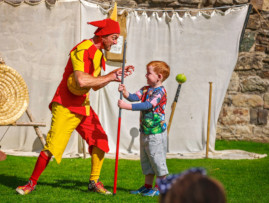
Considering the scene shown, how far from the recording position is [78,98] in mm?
3848

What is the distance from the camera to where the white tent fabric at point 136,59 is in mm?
6207

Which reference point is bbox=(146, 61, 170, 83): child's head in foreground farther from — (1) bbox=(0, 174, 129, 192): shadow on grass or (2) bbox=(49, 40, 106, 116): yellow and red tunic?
(1) bbox=(0, 174, 129, 192): shadow on grass

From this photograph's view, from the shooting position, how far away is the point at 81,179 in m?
4.57

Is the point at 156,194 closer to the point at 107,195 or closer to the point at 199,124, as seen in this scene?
the point at 107,195

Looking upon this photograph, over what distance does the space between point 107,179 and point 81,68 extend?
1371 millimetres

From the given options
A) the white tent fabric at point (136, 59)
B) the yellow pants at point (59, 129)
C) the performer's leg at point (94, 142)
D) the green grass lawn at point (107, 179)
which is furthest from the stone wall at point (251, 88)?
the yellow pants at point (59, 129)

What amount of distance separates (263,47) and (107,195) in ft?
14.4

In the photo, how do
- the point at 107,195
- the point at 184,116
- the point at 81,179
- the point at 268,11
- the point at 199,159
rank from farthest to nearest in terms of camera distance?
the point at 268,11 → the point at 184,116 → the point at 199,159 → the point at 81,179 → the point at 107,195

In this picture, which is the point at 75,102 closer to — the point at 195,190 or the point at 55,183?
the point at 55,183

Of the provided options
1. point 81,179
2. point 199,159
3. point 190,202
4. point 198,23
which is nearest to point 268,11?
point 198,23

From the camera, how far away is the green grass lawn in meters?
3.72

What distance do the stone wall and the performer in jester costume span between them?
3800 millimetres

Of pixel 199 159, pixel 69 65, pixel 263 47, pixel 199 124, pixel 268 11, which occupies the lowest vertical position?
pixel 199 159

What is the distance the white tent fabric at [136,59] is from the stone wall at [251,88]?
2.50ft
